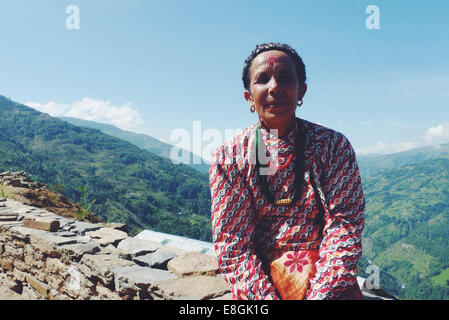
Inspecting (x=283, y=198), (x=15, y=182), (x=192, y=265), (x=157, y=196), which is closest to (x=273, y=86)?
(x=283, y=198)

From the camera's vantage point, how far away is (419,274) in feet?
315

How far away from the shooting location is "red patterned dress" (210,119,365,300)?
1845 mm

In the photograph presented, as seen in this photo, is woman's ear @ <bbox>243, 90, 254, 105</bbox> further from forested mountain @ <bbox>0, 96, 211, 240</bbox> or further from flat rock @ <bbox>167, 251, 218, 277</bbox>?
forested mountain @ <bbox>0, 96, 211, 240</bbox>

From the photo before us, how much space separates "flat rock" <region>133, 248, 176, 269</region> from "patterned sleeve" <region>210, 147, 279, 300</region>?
1.50 metres

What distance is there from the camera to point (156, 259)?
3.34 meters

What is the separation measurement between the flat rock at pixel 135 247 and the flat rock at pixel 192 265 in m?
0.57

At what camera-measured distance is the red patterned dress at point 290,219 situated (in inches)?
72.6

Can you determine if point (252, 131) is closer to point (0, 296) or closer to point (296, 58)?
point (296, 58)

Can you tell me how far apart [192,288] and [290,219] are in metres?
1.11

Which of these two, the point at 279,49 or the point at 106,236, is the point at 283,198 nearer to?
the point at 279,49

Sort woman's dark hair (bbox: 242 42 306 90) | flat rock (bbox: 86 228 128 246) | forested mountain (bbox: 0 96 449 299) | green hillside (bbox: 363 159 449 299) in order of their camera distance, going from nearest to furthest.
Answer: woman's dark hair (bbox: 242 42 306 90), flat rock (bbox: 86 228 128 246), forested mountain (bbox: 0 96 449 299), green hillside (bbox: 363 159 449 299)

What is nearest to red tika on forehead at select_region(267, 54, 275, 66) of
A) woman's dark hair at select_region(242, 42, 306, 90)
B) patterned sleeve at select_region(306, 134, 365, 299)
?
woman's dark hair at select_region(242, 42, 306, 90)

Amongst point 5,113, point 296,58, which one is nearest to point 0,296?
point 296,58
